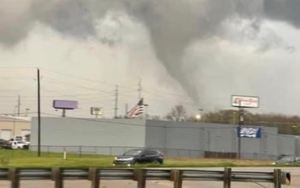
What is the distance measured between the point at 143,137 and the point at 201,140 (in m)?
12.0

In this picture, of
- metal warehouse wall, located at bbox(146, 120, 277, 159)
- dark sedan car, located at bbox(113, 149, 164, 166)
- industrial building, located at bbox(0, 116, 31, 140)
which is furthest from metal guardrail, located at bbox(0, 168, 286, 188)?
industrial building, located at bbox(0, 116, 31, 140)

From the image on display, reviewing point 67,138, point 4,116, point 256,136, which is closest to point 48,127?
point 67,138

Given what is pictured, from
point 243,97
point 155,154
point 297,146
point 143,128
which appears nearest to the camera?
point 155,154

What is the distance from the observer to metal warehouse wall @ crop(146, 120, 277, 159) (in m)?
101

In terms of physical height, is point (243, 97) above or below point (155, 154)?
above

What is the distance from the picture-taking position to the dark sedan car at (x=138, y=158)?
170 feet

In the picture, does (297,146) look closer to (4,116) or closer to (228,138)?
(228,138)

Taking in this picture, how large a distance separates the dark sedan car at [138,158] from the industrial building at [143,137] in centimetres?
4311

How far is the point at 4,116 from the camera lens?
17450 cm

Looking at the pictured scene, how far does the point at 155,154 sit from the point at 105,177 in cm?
3532

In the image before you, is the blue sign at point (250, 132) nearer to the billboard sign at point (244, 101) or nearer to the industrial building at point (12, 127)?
the billboard sign at point (244, 101)

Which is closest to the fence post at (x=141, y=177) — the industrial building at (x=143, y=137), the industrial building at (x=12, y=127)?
the industrial building at (x=143, y=137)

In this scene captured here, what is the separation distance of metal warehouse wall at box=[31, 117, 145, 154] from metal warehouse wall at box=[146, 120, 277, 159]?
2491 mm

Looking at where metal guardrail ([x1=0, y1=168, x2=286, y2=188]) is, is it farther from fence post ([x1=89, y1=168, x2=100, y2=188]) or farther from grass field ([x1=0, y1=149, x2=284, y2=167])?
grass field ([x1=0, y1=149, x2=284, y2=167])
